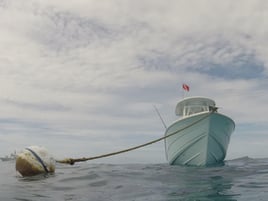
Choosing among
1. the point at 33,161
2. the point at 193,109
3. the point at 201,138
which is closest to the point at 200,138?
the point at 201,138

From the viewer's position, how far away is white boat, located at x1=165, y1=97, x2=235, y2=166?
67.7 ft

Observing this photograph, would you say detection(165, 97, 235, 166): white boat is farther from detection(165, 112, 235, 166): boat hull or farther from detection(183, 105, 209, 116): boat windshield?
detection(183, 105, 209, 116): boat windshield

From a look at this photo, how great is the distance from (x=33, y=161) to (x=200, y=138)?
11.1 metres

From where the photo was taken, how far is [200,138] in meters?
21.1

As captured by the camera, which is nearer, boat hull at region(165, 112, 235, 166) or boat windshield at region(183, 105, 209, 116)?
boat hull at region(165, 112, 235, 166)

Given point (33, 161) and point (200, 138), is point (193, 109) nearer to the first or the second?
point (200, 138)

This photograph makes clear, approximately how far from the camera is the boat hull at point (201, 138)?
20697 millimetres

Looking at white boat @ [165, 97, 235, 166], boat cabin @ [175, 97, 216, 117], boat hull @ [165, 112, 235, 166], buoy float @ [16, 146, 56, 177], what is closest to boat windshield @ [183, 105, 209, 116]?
boat cabin @ [175, 97, 216, 117]

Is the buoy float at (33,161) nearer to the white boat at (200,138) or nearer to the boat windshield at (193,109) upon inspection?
the white boat at (200,138)

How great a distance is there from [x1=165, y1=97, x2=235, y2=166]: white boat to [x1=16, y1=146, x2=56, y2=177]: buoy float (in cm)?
911

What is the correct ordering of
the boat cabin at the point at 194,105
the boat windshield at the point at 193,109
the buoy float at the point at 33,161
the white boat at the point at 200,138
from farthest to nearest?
the boat windshield at the point at 193,109, the boat cabin at the point at 194,105, the white boat at the point at 200,138, the buoy float at the point at 33,161

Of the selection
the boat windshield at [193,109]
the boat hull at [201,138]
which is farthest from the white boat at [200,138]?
the boat windshield at [193,109]

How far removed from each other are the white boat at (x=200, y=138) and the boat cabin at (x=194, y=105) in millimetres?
2134

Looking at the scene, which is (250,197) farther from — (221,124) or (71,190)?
(221,124)
